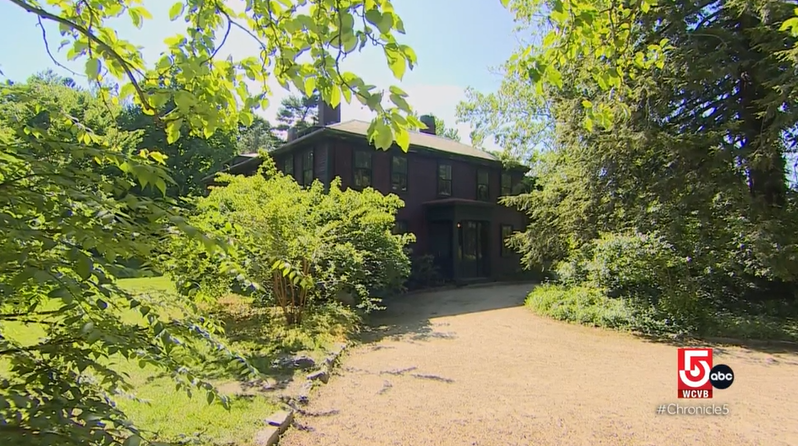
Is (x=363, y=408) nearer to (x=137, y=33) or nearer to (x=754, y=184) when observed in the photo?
(x=137, y=33)

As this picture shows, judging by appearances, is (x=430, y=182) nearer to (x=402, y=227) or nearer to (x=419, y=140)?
(x=419, y=140)

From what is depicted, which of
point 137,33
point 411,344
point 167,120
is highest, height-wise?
point 137,33

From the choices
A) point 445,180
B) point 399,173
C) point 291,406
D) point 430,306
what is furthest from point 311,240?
point 445,180

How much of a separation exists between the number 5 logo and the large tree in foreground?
587 cm

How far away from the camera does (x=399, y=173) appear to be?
1684cm

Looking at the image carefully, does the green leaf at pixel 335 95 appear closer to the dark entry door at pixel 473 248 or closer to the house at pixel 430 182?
the house at pixel 430 182

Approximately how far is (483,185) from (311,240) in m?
13.0

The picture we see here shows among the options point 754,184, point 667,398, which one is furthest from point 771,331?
point 667,398

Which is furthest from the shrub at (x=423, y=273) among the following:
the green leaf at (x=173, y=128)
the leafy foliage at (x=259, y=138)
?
the leafy foliage at (x=259, y=138)

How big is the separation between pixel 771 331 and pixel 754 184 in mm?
3846

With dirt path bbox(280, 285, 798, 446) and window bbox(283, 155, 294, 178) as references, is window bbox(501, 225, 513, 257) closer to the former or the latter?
window bbox(283, 155, 294, 178)

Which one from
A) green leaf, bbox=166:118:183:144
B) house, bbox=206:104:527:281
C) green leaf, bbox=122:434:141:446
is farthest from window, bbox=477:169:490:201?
green leaf, bbox=122:434:141:446

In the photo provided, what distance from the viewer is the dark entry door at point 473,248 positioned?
17625 millimetres

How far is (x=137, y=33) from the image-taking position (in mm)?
2748
